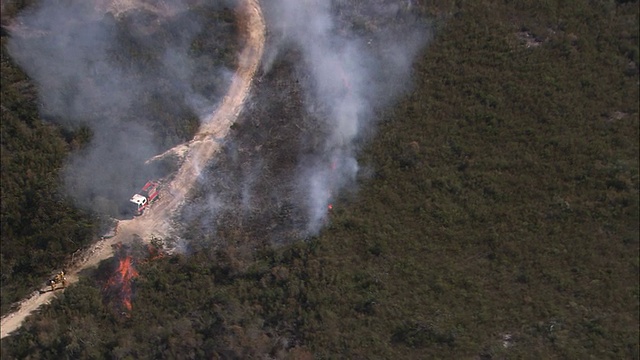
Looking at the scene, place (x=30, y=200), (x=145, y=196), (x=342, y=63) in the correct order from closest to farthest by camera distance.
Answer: (x=30, y=200) < (x=145, y=196) < (x=342, y=63)

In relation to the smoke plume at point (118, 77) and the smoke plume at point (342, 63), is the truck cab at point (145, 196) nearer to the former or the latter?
the smoke plume at point (118, 77)

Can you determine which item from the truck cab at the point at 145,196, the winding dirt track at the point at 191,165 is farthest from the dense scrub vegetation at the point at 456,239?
the truck cab at the point at 145,196

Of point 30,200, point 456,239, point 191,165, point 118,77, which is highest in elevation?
point 118,77

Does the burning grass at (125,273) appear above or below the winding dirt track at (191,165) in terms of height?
below

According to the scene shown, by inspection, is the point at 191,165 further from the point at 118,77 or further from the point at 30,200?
the point at 30,200

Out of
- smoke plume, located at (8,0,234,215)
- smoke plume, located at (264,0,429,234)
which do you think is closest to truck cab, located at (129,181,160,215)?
smoke plume, located at (8,0,234,215)

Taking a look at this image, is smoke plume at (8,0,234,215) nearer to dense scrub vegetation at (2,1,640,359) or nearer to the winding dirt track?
the winding dirt track

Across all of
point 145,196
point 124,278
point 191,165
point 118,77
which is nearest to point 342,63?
point 191,165
